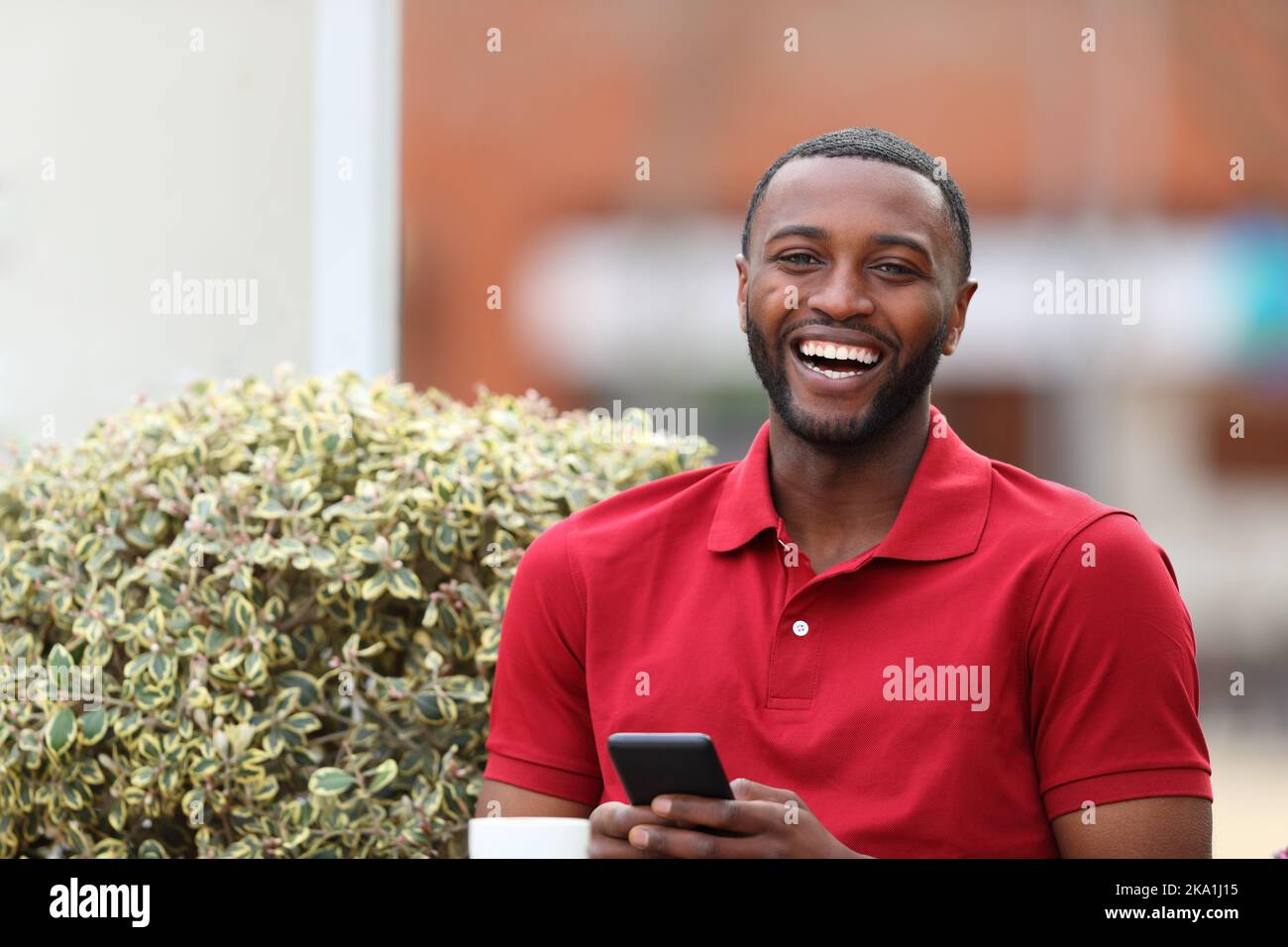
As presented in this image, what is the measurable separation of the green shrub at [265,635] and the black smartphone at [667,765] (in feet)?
3.26

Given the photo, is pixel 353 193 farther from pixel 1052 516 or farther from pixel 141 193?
pixel 1052 516

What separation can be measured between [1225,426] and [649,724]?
7731 millimetres

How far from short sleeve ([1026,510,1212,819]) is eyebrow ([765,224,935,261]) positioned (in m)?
0.46

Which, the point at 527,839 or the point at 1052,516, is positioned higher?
the point at 1052,516

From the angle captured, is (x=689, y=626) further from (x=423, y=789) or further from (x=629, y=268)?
(x=629, y=268)

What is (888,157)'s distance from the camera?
90.0 inches

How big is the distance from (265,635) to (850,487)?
106cm

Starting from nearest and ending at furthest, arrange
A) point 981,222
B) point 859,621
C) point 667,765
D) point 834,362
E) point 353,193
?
1. point 667,765
2. point 859,621
3. point 834,362
4. point 353,193
5. point 981,222

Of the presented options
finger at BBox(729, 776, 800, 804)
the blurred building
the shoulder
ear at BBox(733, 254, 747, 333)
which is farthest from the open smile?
the blurred building

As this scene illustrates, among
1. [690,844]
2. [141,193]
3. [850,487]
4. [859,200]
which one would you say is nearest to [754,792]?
[690,844]

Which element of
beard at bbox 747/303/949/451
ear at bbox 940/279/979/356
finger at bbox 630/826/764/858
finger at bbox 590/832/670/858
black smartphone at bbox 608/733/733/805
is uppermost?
ear at bbox 940/279/979/356

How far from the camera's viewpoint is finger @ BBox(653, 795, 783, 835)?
180 centimetres

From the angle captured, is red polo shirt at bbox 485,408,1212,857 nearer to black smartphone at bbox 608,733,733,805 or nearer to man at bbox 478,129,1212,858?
man at bbox 478,129,1212,858
